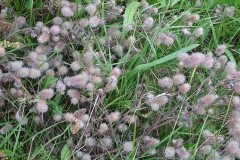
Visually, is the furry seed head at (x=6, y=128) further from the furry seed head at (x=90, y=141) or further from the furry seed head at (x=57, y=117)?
the furry seed head at (x=90, y=141)

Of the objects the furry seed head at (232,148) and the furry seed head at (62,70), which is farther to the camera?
the furry seed head at (62,70)

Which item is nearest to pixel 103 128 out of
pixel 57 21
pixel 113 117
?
pixel 113 117

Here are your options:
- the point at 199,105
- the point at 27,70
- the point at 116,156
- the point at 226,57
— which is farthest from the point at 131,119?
the point at 226,57

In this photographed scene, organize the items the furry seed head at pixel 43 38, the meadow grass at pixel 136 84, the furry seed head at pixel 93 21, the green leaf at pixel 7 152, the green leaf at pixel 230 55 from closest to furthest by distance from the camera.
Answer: the green leaf at pixel 7 152 → the meadow grass at pixel 136 84 → the furry seed head at pixel 43 38 → the furry seed head at pixel 93 21 → the green leaf at pixel 230 55

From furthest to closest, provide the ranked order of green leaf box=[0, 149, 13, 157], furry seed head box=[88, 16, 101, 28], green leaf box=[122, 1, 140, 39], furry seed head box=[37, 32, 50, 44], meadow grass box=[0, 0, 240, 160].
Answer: green leaf box=[122, 1, 140, 39] → furry seed head box=[88, 16, 101, 28] → furry seed head box=[37, 32, 50, 44] → meadow grass box=[0, 0, 240, 160] → green leaf box=[0, 149, 13, 157]

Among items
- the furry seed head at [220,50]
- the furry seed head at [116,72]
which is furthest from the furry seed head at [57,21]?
the furry seed head at [220,50]

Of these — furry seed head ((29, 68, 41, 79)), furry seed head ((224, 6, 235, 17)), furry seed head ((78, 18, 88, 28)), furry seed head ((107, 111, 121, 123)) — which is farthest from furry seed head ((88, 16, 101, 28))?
furry seed head ((224, 6, 235, 17))

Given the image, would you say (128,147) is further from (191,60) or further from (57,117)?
(191,60)

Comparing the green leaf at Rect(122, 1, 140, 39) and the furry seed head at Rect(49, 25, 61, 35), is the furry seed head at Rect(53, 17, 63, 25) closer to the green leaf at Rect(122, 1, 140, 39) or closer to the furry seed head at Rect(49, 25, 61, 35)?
the furry seed head at Rect(49, 25, 61, 35)

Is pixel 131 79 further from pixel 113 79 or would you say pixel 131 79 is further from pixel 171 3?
pixel 171 3

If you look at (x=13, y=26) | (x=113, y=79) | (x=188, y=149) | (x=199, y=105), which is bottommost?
(x=188, y=149)

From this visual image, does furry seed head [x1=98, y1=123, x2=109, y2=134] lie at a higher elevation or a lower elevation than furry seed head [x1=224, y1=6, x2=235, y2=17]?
lower
